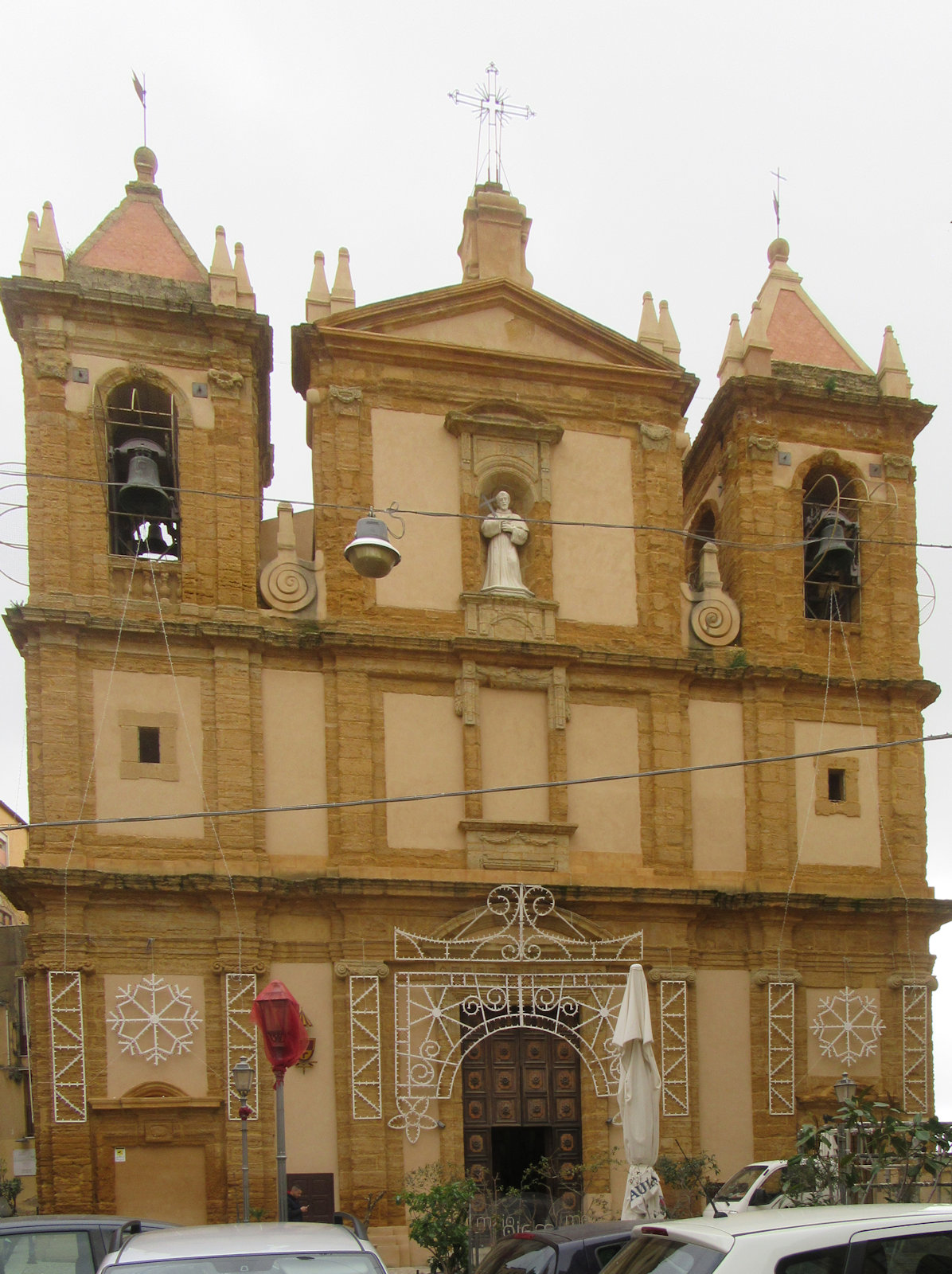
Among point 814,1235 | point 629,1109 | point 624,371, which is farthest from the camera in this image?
point 624,371

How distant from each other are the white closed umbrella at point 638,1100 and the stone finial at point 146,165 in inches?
616

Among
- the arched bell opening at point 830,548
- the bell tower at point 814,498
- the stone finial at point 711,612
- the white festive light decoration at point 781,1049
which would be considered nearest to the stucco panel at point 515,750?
the stone finial at point 711,612

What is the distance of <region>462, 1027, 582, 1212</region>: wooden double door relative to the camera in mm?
22188

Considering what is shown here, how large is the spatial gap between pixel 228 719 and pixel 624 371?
8.92 m

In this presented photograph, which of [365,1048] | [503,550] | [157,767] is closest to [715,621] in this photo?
[503,550]

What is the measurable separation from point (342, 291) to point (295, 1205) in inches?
546

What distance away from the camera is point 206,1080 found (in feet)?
69.1

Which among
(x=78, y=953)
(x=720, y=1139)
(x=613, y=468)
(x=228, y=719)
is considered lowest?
(x=720, y=1139)

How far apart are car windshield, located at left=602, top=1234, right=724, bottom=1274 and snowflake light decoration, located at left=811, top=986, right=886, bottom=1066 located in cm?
1716

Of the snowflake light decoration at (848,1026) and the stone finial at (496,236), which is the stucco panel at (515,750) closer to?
the snowflake light decoration at (848,1026)

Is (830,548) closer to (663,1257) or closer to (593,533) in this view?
(593,533)

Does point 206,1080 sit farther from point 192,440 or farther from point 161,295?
point 161,295

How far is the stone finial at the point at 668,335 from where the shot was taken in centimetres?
2647

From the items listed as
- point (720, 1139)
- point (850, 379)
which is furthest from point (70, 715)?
point (850, 379)
